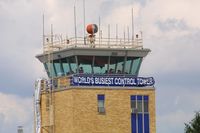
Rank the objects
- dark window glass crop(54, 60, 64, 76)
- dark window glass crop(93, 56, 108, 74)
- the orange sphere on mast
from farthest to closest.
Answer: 1. dark window glass crop(54, 60, 64, 76)
2. the orange sphere on mast
3. dark window glass crop(93, 56, 108, 74)

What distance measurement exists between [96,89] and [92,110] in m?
2.08

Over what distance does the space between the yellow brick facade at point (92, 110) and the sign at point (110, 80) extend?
53 centimetres

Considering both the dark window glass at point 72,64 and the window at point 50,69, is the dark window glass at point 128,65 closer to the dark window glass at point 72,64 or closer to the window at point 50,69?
the dark window glass at point 72,64

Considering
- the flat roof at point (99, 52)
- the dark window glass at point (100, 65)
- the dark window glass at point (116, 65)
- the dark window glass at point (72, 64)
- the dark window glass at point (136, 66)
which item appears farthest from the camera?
the dark window glass at point (136, 66)

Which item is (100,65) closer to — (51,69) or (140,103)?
(51,69)

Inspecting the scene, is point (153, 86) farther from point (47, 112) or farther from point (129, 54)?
point (47, 112)

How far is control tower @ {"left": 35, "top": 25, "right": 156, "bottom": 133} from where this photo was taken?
96875 millimetres

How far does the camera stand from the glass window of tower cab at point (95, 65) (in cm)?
9762

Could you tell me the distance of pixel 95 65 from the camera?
98062 millimetres

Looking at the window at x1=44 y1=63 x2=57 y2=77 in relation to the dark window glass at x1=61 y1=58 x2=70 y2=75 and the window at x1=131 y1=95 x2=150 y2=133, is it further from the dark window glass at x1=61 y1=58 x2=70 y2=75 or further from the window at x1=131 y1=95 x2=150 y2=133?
the window at x1=131 y1=95 x2=150 y2=133

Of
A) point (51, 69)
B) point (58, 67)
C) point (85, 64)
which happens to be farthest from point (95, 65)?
point (51, 69)

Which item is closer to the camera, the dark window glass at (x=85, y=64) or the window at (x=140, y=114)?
the dark window glass at (x=85, y=64)

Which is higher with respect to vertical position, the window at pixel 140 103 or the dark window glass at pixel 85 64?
the dark window glass at pixel 85 64

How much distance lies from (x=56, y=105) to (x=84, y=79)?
430 centimetres
